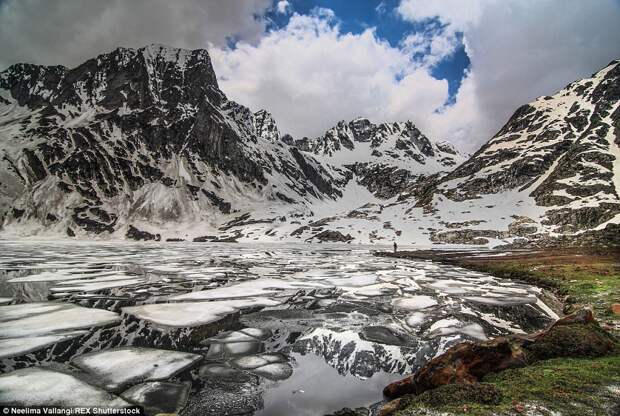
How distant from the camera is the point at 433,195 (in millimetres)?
146250

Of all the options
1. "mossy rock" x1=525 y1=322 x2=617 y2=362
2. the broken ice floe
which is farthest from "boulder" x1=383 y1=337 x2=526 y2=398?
the broken ice floe

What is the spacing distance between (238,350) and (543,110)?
217308 mm

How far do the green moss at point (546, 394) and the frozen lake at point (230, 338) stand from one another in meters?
2.24

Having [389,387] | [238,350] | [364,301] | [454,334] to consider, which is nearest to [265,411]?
[389,387]

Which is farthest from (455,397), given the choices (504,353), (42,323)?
(42,323)

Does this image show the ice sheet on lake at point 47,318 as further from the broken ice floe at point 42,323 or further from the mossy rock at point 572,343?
the mossy rock at point 572,343

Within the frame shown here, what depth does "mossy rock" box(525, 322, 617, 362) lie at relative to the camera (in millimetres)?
8648

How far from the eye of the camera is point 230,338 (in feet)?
39.2

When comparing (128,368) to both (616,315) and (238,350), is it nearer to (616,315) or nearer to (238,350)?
(238,350)

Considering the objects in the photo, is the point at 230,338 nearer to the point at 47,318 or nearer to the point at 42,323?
the point at 42,323

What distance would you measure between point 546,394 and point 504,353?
7.94ft

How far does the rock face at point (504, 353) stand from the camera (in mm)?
7555

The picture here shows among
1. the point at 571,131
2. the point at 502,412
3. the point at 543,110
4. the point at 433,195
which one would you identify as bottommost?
the point at 502,412

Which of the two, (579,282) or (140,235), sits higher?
(579,282)
